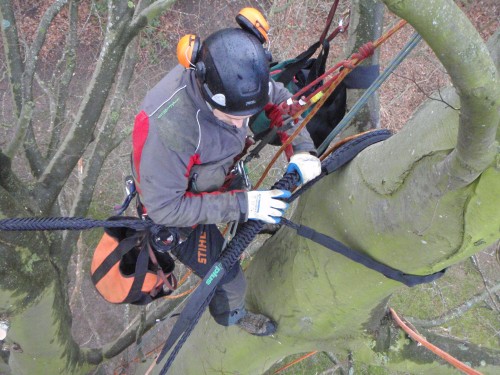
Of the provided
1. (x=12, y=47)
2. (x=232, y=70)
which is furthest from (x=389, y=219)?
(x=12, y=47)

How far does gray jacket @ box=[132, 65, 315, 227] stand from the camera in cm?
170

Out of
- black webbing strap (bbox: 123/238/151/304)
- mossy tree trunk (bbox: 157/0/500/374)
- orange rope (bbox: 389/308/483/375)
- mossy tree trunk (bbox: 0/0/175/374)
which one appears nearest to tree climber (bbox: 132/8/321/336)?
mossy tree trunk (bbox: 157/0/500/374)

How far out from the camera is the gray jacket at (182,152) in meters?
1.70

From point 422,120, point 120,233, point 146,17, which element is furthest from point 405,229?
point 146,17

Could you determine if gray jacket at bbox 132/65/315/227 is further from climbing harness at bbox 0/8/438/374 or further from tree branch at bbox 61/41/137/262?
tree branch at bbox 61/41/137/262

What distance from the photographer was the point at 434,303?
674 centimetres

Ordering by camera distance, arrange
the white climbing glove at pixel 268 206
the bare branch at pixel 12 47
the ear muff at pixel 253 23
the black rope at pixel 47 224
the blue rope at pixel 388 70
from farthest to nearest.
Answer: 1. the bare branch at pixel 12 47
2. the white climbing glove at pixel 268 206
3. the ear muff at pixel 253 23
4. the black rope at pixel 47 224
5. the blue rope at pixel 388 70

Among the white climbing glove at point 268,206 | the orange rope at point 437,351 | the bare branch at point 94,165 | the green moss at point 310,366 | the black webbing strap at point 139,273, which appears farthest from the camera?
the green moss at point 310,366

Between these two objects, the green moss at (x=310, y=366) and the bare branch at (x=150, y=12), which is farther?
the green moss at (x=310, y=366)

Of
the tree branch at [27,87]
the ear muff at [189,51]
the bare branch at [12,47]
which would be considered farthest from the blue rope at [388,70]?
the bare branch at [12,47]

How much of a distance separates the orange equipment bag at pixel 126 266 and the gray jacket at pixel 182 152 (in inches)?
17.3

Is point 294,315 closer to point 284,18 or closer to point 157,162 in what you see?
point 157,162

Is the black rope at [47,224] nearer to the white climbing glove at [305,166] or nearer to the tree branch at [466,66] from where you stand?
the white climbing glove at [305,166]

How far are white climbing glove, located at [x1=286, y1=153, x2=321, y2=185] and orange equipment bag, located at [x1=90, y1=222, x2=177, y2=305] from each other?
78 cm
